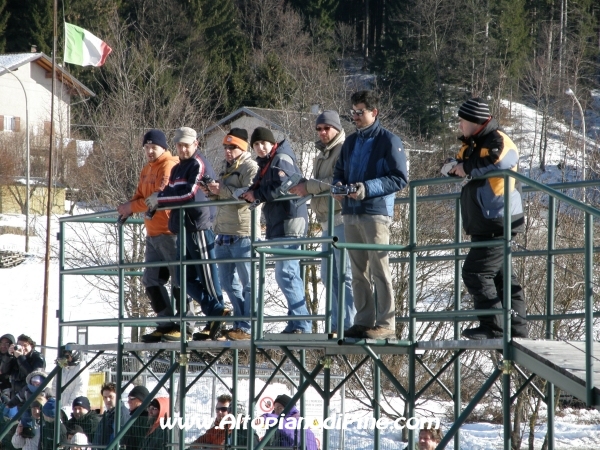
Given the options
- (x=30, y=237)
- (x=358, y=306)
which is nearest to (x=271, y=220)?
(x=358, y=306)

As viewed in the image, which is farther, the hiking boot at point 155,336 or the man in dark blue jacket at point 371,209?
the hiking boot at point 155,336

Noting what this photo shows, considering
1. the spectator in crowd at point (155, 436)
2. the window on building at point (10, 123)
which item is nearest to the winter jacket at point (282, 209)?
the spectator in crowd at point (155, 436)

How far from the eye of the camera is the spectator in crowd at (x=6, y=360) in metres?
13.8

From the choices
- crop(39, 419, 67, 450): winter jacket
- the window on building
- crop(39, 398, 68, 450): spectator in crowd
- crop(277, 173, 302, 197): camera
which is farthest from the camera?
the window on building

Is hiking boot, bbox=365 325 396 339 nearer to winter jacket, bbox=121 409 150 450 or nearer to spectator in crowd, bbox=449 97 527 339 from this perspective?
spectator in crowd, bbox=449 97 527 339

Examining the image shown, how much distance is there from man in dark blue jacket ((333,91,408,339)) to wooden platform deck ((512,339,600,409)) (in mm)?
1228

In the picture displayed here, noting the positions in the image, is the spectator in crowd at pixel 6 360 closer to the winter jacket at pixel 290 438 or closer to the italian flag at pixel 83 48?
the winter jacket at pixel 290 438

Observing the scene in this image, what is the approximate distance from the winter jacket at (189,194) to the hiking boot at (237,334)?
36.4 inches

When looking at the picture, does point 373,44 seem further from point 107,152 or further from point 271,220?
point 271,220

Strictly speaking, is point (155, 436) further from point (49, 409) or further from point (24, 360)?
point (24, 360)

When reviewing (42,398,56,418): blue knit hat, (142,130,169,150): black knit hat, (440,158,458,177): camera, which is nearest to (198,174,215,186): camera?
(142,130,169,150): black knit hat

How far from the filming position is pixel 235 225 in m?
8.83

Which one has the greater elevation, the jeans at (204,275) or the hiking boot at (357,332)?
the jeans at (204,275)

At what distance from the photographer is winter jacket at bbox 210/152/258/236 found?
882cm
